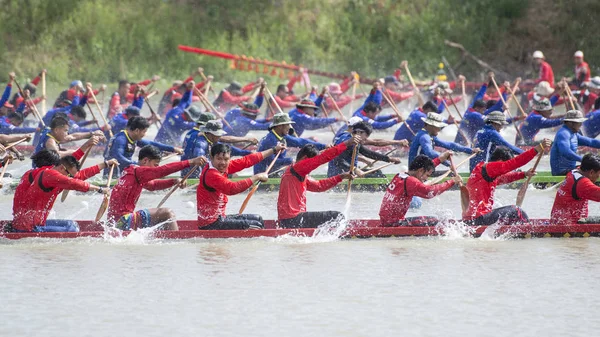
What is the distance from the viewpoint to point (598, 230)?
1067cm

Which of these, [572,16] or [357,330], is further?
[572,16]

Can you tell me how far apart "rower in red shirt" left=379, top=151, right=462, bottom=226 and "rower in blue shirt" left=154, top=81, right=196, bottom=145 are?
7.46 m

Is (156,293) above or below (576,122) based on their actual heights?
below

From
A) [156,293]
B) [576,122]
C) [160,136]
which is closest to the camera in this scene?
Result: [156,293]

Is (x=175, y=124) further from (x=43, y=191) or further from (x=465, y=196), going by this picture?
(x=465, y=196)

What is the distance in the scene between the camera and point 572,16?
29.9 meters

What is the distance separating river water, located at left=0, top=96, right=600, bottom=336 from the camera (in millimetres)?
7750

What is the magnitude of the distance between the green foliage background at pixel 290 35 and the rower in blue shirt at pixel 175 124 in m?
11.9

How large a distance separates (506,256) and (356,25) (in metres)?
22.2

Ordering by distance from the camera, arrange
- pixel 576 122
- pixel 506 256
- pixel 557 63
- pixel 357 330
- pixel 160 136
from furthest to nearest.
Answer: pixel 557 63
pixel 160 136
pixel 576 122
pixel 506 256
pixel 357 330

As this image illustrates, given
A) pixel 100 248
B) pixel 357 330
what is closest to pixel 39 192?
pixel 100 248

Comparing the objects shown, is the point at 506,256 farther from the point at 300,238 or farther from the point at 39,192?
the point at 39,192

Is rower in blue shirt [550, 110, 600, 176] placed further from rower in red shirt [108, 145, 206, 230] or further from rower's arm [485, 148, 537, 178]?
rower in red shirt [108, 145, 206, 230]

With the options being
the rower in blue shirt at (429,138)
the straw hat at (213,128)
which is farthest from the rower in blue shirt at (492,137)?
the straw hat at (213,128)
